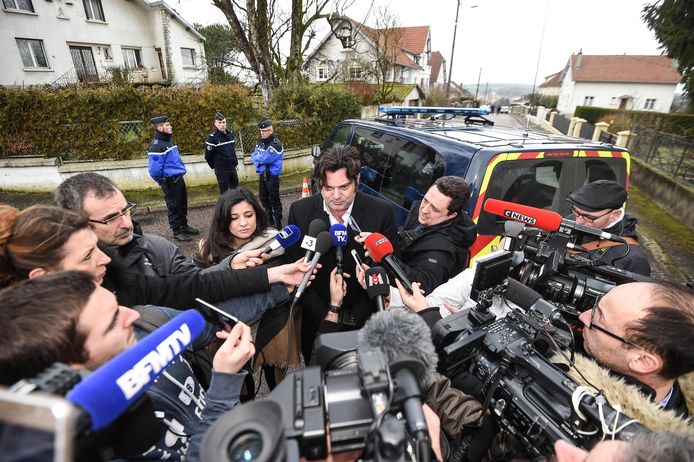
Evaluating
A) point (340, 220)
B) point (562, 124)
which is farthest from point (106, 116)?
point (562, 124)

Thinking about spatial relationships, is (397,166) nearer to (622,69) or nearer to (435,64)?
(622,69)

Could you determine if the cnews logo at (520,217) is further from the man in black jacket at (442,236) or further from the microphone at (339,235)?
the microphone at (339,235)

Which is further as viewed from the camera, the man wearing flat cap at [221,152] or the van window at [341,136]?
the man wearing flat cap at [221,152]

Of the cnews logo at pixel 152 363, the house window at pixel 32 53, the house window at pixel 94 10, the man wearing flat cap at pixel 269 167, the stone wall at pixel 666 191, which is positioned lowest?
the stone wall at pixel 666 191

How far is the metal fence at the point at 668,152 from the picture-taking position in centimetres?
769

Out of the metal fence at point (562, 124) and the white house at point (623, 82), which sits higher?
the white house at point (623, 82)

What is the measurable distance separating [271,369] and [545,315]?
6.33 ft

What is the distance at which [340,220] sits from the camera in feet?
8.54

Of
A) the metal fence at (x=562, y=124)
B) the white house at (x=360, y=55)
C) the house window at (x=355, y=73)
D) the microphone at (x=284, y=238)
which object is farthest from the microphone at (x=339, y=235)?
the metal fence at (x=562, y=124)

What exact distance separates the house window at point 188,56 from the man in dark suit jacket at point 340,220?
2935 cm

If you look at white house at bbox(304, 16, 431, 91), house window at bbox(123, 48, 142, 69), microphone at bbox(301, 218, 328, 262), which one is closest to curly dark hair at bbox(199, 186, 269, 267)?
microphone at bbox(301, 218, 328, 262)

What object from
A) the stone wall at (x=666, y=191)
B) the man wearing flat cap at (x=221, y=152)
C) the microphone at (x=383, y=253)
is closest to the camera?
the microphone at (x=383, y=253)

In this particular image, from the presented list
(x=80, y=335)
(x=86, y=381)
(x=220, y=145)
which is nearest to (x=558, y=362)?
(x=86, y=381)

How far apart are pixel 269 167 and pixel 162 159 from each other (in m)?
1.82
